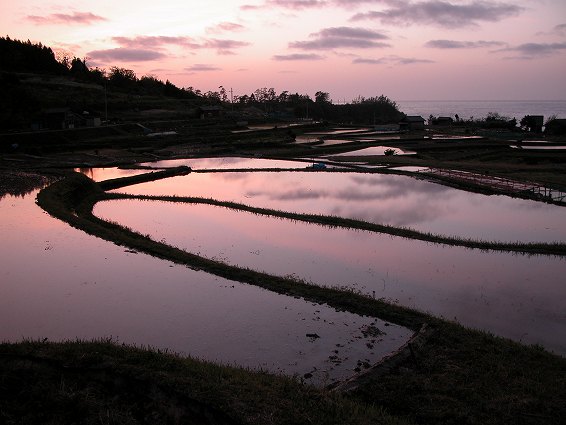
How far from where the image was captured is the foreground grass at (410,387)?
206 inches

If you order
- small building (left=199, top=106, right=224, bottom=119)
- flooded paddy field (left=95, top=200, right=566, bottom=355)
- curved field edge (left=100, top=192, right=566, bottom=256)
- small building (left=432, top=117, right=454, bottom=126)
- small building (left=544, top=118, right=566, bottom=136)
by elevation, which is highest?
small building (left=199, top=106, right=224, bottom=119)

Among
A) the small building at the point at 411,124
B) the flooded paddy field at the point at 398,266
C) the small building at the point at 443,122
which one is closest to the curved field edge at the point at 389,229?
the flooded paddy field at the point at 398,266

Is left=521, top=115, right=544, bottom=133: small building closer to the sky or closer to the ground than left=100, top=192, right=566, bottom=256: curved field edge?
closer to the sky

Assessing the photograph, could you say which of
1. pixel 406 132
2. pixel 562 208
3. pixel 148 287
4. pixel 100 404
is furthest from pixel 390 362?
pixel 406 132

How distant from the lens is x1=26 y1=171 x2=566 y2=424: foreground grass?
5.22m

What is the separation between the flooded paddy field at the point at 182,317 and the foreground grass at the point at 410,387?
77cm

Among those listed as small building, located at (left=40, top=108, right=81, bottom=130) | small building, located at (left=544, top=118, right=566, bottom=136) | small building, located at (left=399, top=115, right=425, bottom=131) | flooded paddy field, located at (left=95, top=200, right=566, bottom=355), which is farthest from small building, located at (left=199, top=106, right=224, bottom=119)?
flooded paddy field, located at (left=95, top=200, right=566, bottom=355)

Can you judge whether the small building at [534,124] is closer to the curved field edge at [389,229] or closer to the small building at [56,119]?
the curved field edge at [389,229]

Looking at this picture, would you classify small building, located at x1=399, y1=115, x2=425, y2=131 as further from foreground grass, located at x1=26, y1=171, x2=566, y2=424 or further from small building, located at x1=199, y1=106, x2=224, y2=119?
foreground grass, located at x1=26, y1=171, x2=566, y2=424

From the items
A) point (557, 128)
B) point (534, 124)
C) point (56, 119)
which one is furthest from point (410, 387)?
point (534, 124)

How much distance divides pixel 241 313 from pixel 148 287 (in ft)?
8.19

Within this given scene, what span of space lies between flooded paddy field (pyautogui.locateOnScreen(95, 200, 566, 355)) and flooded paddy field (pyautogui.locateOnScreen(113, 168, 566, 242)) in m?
2.12

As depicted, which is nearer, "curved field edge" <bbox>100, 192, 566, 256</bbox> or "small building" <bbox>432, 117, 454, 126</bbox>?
"curved field edge" <bbox>100, 192, 566, 256</bbox>

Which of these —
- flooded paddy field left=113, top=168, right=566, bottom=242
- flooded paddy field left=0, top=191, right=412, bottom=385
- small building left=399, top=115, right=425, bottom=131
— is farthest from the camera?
small building left=399, top=115, right=425, bottom=131
